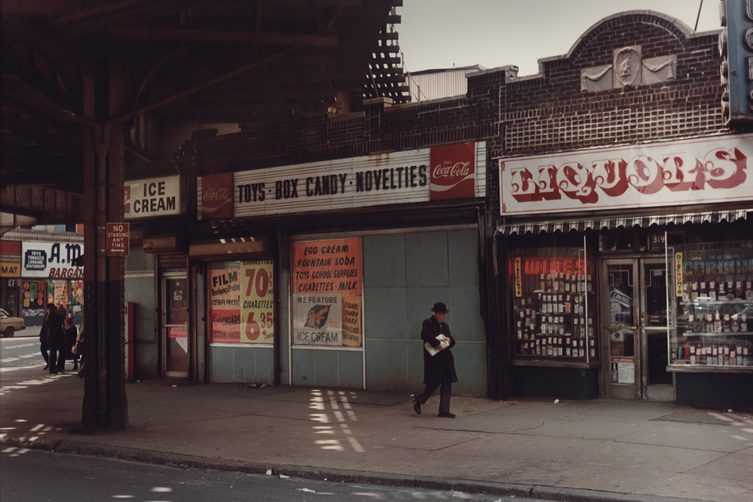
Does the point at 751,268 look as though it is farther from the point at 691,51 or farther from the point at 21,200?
the point at 21,200

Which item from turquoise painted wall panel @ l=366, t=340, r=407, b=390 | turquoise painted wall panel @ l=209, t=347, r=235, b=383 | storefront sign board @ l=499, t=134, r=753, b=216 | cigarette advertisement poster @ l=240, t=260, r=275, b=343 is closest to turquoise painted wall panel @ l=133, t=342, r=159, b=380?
turquoise painted wall panel @ l=209, t=347, r=235, b=383

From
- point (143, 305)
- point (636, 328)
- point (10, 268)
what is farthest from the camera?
point (10, 268)

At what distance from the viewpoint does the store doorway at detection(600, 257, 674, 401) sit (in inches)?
556

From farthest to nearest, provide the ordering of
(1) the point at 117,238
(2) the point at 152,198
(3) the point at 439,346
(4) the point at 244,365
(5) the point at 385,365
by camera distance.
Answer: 1. (2) the point at 152,198
2. (4) the point at 244,365
3. (5) the point at 385,365
4. (3) the point at 439,346
5. (1) the point at 117,238

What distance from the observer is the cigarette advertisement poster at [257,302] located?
18.5m

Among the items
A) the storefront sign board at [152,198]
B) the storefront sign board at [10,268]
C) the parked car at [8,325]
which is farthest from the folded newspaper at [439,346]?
the storefront sign board at [10,268]

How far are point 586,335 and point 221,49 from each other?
24.5 ft

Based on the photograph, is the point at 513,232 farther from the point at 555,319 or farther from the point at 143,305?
the point at 143,305

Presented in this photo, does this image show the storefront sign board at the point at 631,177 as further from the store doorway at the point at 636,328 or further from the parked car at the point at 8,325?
the parked car at the point at 8,325

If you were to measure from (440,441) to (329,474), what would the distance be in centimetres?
226

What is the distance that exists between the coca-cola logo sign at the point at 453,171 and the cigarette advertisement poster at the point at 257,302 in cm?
450

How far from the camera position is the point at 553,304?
48.8 ft

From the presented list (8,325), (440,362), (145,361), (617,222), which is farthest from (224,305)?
(8,325)

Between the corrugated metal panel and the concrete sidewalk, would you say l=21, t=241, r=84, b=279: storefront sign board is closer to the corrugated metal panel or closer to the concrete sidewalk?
the corrugated metal panel
